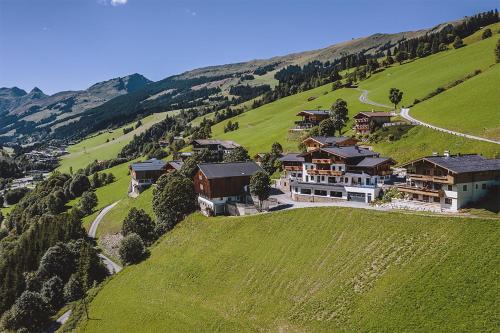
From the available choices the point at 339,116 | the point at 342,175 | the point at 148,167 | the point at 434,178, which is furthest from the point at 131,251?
the point at 339,116

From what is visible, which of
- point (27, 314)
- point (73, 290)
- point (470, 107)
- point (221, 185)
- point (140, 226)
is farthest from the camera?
point (470, 107)

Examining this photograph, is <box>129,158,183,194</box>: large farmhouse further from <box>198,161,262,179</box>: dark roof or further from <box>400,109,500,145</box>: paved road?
<box>400,109,500,145</box>: paved road

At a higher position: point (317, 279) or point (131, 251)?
point (317, 279)

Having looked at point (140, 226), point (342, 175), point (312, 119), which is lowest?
point (140, 226)

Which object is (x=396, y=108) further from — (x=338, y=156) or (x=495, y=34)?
(x=495, y=34)

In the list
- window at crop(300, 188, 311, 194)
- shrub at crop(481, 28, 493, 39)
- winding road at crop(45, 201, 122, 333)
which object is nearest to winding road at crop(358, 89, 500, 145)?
window at crop(300, 188, 311, 194)

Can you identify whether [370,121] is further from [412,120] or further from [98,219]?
[98,219]
